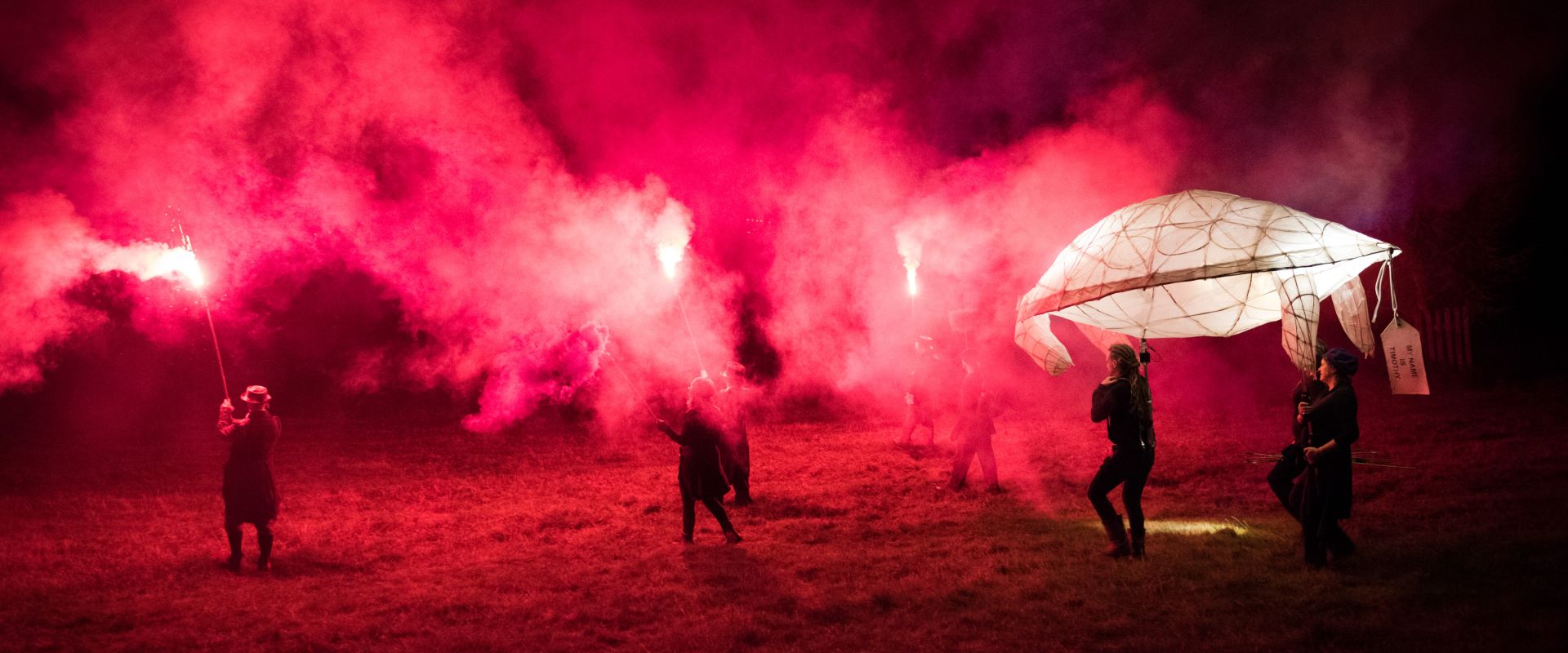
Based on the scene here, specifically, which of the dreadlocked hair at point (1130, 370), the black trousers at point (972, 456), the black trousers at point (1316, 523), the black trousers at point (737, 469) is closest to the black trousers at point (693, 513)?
the black trousers at point (737, 469)

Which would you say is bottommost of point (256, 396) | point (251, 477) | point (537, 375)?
point (251, 477)

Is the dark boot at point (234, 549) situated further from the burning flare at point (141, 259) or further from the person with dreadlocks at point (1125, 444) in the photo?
the person with dreadlocks at point (1125, 444)

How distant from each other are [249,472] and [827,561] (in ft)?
19.2

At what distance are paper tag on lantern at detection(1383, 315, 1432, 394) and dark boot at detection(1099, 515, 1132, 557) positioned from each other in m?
2.35

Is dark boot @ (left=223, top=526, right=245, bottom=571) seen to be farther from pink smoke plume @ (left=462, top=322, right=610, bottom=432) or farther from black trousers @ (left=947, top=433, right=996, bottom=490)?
pink smoke plume @ (left=462, top=322, right=610, bottom=432)

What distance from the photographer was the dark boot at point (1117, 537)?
7305mm

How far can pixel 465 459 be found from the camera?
1562cm

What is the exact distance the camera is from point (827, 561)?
7977 millimetres

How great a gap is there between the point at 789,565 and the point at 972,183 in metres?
14.6

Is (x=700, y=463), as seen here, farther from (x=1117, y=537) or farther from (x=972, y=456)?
(x=1117, y=537)

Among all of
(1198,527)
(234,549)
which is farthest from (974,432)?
(234,549)

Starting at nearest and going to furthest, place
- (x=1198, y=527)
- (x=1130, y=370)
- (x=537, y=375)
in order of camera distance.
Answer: (x=1130, y=370) < (x=1198, y=527) < (x=537, y=375)

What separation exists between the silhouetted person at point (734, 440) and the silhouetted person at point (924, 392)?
137 inches

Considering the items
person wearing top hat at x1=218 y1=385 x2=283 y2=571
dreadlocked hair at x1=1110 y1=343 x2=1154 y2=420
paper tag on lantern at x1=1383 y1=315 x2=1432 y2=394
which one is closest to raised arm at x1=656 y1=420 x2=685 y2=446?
person wearing top hat at x1=218 y1=385 x2=283 y2=571
